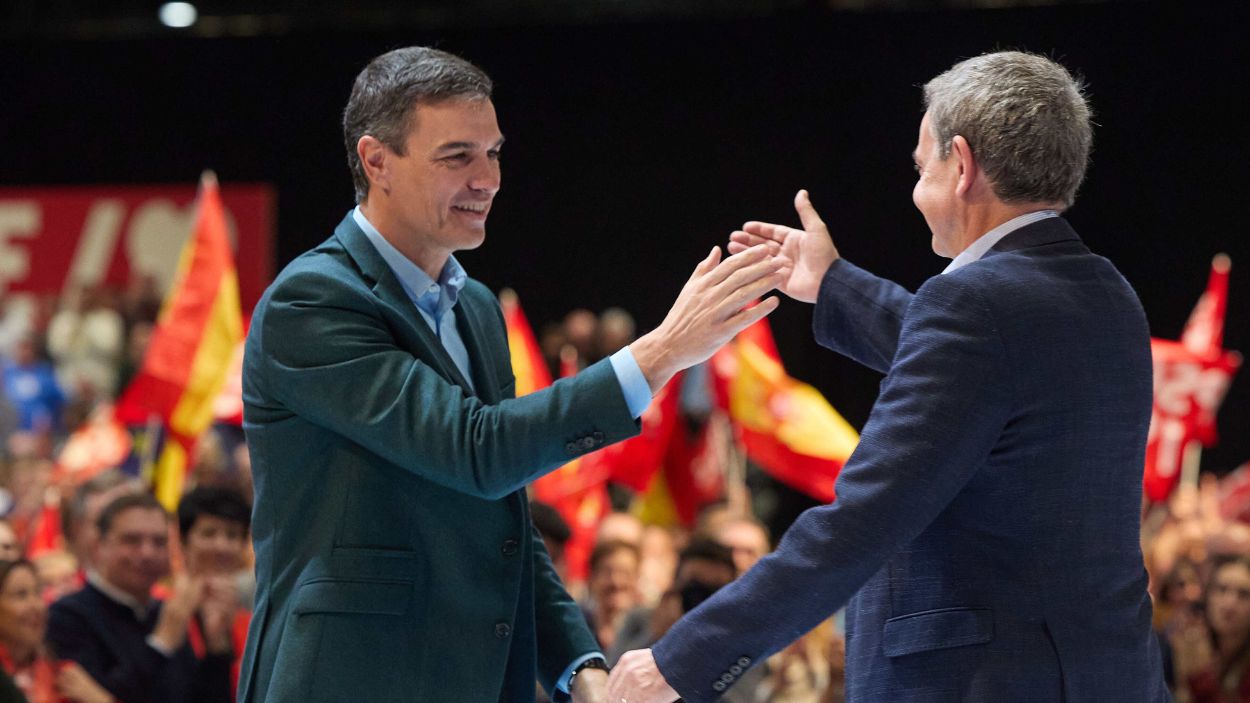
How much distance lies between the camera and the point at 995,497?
7.20 feet

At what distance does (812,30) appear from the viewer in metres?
11.6

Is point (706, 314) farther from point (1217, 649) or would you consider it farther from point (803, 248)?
point (1217, 649)

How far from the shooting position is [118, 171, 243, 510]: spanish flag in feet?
23.7

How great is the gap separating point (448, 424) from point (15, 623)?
2598mm

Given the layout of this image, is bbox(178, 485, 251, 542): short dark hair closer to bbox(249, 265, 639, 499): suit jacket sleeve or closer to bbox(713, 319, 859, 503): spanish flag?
bbox(713, 319, 859, 503): spanish flag

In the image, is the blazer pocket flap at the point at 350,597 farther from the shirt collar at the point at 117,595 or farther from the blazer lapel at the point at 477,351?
the shirt collar at the point at 117,595

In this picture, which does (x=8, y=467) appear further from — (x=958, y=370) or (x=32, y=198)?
(x=958, y=370)

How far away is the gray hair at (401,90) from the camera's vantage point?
256 centimetres

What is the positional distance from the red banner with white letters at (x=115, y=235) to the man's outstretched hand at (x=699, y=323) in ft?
33.6

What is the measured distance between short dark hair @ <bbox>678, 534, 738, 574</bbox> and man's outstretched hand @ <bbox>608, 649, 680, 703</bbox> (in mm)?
2869

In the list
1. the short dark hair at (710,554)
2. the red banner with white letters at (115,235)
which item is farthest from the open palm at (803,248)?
the red banner with white letters at (115,235)

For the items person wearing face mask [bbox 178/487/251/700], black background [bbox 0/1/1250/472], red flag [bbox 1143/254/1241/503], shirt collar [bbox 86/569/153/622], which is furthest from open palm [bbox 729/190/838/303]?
black background [bbox 0/1/1250/472]

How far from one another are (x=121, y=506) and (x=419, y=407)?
2947mm

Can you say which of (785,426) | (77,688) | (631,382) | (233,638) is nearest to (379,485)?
(631,382)
